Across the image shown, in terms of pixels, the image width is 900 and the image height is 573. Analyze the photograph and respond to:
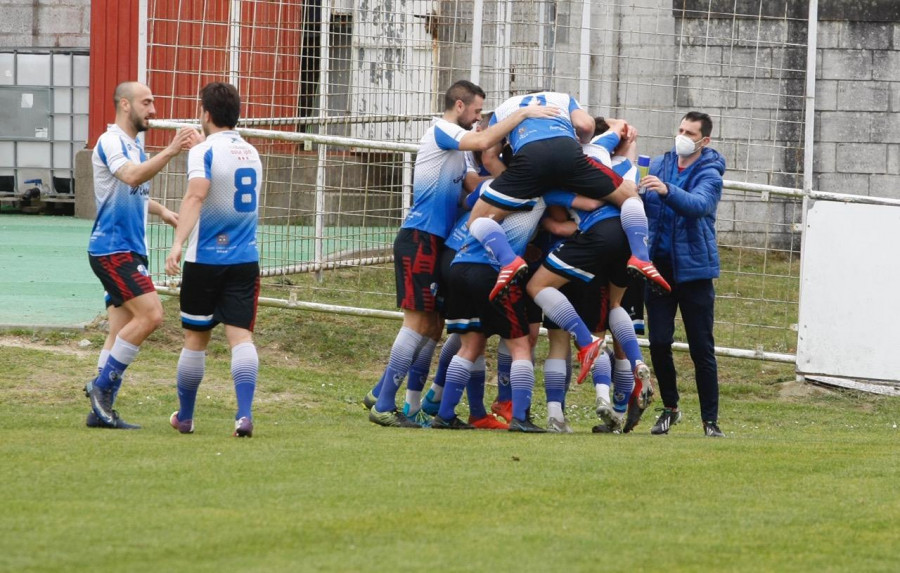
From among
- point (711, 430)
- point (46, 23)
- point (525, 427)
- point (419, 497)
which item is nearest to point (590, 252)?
point (525, 427)

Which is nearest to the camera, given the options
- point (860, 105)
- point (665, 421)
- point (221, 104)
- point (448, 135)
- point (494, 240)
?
point (221, 104)

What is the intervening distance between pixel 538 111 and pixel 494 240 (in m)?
0.88

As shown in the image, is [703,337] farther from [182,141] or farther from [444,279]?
[182,141]

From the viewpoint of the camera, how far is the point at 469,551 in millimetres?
4820

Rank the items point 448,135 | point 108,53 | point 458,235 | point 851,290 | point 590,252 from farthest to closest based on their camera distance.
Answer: point 108,53
point 851,290
point 458,235
point 448,135
point 590,252

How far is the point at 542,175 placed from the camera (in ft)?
27.1

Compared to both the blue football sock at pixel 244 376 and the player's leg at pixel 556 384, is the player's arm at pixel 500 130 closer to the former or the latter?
the player's leg at pixel 556 384

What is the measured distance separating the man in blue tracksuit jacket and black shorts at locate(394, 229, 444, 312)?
4.59 ft

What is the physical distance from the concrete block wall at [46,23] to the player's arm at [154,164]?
13917 mm

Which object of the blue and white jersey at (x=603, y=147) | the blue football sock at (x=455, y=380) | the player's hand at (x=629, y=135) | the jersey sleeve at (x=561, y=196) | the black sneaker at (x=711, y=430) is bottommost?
the black sneaker at (x=711, y=430)

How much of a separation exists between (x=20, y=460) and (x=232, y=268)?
1.60 meters

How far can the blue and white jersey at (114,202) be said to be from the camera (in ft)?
25.8

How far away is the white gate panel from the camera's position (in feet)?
36.9

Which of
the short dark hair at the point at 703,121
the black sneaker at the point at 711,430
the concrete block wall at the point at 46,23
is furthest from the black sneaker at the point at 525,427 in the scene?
the concrete block wall at the point at 46,23
